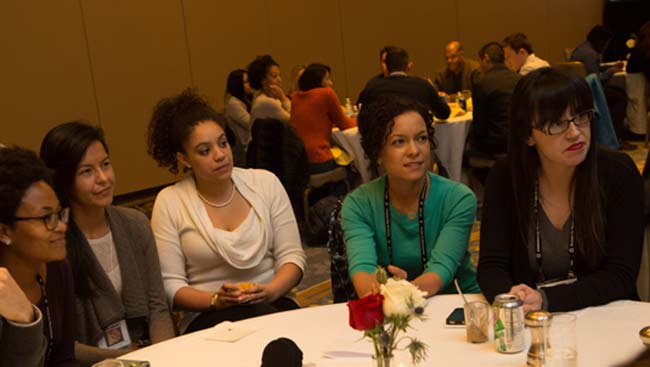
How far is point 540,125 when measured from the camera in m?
2.34

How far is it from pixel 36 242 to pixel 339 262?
3.71 feet

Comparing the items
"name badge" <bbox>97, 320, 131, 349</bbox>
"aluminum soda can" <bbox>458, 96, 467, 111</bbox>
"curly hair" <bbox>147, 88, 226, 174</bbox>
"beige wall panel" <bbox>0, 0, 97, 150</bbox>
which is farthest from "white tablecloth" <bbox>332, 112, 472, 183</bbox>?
"name badge" <bbox>97, 320, 131, 349</bbox>

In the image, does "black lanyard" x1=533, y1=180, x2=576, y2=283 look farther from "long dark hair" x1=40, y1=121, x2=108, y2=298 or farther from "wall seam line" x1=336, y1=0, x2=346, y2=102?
"wall seam line" x1=336, y1=0, x2=346, y2=102

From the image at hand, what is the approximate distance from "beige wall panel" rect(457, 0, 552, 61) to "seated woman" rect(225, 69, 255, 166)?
5.66 meters

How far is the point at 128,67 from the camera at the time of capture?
27.8ft

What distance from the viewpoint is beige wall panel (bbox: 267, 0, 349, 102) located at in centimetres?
1010

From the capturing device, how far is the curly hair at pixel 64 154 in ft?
9.36

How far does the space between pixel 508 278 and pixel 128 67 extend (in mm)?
6795

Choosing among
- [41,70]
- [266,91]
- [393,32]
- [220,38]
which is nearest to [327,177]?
[266,91]

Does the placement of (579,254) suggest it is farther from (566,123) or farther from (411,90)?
(411,90)

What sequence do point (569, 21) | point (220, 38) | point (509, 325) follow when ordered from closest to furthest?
point (509, 325) < point (220, 38) < point (569, 21)

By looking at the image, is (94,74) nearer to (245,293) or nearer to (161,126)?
(161,126)

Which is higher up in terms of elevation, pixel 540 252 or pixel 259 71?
pixel 259 71

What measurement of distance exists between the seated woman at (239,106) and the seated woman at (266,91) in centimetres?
33
